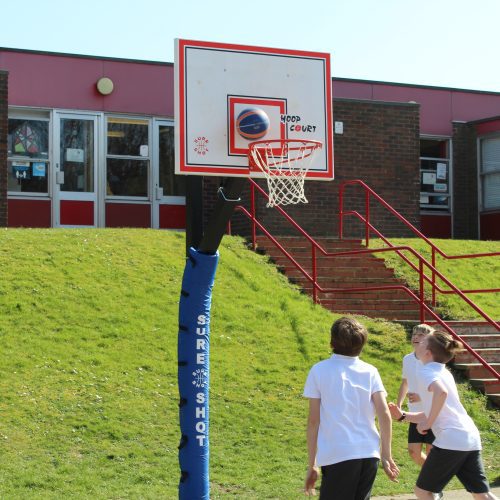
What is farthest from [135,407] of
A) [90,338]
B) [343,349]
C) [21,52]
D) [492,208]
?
[492,208]

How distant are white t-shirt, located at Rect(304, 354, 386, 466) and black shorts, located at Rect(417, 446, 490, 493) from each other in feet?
4.04

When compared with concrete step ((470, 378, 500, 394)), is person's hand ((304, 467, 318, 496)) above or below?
above

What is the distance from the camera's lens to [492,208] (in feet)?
76.3

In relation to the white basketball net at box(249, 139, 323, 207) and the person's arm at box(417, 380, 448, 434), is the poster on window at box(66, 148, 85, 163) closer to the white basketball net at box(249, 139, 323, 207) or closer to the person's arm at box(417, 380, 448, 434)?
the white basketball net at box(249, 139, 323, 207)

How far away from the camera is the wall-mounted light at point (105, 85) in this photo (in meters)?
19.6

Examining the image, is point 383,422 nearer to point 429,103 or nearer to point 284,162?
point 284,162

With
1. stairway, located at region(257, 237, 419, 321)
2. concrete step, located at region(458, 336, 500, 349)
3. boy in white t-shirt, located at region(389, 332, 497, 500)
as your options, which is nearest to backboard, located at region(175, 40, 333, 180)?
boy in white t-shirt, located at region(389, 332, 497, 500)

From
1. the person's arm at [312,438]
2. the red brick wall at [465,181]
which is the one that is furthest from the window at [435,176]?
the person's arm at [312,438]

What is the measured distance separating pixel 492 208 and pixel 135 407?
573 inches

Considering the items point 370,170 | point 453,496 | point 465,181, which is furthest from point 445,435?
point 465,181

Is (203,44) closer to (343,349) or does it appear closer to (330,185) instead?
(343,349)

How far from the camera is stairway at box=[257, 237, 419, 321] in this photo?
14.9 m

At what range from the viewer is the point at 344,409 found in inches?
235

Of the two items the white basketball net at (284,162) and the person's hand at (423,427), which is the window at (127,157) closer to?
the white basketball net at (284,162)
